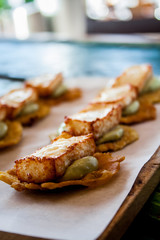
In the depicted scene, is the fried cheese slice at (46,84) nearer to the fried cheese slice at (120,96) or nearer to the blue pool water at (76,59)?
the blue pool water at (76,59)

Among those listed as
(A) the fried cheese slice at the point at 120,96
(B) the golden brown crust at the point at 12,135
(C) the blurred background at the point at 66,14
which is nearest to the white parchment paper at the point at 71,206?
(B) the golden brown crust at the point at 12,135

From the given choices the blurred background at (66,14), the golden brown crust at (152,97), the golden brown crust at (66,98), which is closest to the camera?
the golden brown crust at (152,97)

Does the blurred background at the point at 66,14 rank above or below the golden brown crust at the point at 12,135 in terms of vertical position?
below

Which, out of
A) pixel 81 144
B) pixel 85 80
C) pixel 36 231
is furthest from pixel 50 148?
pixel 85 80

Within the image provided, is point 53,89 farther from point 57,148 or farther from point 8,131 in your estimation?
point 57,148

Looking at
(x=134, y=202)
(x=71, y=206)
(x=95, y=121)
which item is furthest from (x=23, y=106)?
(x=134, y=202)

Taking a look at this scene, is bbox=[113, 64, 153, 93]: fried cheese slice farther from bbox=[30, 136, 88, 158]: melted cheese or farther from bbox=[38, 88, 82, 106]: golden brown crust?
bbox=[30, 136, 88, 158]: melted cheese

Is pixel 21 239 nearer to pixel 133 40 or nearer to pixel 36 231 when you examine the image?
pixel 36 231
